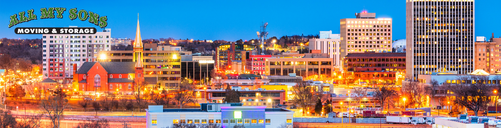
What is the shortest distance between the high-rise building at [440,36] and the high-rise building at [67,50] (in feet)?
277

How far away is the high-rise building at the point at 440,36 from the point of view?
146m

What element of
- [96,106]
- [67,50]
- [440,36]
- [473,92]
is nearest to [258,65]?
[67,50]

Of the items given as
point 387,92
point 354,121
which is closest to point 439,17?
point 387,92

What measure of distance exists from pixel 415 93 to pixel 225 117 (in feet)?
153

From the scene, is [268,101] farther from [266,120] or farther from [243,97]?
[266,120]

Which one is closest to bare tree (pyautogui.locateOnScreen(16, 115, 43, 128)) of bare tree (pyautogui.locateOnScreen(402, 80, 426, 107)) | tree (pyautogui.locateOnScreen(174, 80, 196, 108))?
tree (pyautogui.locateOnScreen(174, 80, 196, 108))

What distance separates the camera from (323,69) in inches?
6196

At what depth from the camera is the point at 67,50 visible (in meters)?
171

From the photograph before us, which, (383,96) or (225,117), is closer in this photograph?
(225,117)

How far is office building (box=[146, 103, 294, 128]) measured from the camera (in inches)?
2527

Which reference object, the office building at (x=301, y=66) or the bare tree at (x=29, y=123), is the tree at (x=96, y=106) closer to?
the bare tree at (x=29, y=123)

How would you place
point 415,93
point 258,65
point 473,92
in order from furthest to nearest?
point 258,65, point 415,93, point 473,92

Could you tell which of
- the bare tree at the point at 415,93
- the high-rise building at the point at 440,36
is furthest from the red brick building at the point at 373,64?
the bare tree at the point at 415,93

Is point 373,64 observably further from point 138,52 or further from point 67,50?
point 67,50
